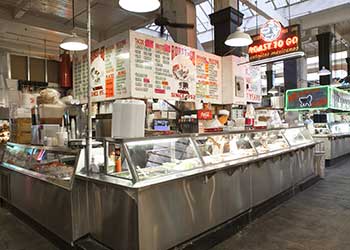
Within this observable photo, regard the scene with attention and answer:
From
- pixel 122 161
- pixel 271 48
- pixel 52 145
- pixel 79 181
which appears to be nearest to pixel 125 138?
pixel 122 161

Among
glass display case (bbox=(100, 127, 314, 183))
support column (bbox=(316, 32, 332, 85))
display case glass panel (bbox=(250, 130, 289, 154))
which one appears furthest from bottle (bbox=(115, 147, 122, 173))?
support column (bbox=(316, 32, 332, 85))

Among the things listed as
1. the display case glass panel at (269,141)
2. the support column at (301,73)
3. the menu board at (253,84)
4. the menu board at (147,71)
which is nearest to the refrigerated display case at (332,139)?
the support column at (301,73)

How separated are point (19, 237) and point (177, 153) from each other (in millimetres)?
2378

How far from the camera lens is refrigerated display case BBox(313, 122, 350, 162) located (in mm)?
8586

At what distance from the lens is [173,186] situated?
2725 millimetres

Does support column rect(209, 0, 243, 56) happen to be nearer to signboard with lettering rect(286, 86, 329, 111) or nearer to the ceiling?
the ceiling

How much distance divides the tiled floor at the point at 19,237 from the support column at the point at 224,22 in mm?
4863

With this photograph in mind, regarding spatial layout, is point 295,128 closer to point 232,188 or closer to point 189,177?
point 232,188

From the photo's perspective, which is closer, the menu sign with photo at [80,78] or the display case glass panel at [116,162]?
the display case glass panel at [116,162]

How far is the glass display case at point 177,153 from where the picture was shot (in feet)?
8.96

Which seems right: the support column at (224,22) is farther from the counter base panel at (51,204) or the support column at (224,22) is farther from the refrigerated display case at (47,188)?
the counter base panel at (51,204)

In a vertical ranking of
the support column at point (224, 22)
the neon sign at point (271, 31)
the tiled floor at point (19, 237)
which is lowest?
the tiled floor at point (19, 237)

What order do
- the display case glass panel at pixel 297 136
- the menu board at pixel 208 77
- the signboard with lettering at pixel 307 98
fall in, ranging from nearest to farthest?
the menu board at pixel 208 77, the display case glass panel at pixel 297 136, the signboard with lettering at pixel 307 98

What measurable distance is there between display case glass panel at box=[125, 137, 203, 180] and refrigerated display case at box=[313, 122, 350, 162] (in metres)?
6.26
